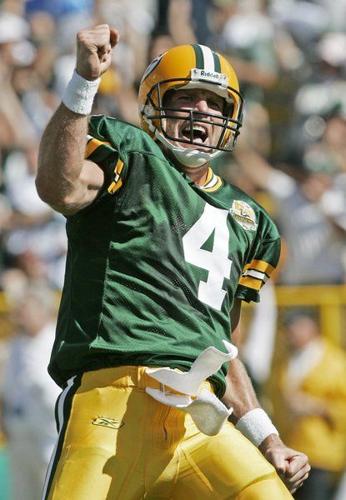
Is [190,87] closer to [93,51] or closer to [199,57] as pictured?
[199,57]

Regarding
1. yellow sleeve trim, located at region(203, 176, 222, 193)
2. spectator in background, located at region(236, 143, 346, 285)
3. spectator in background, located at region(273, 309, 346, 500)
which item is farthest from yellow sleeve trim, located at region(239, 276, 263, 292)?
spectator in background, located at region(236, 143, 346, 285)

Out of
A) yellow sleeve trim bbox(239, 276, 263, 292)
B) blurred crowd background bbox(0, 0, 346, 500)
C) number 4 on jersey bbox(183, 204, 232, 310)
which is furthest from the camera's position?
blurred crowd background bbox(0, 0, 346, 500)

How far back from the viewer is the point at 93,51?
3.57 meters

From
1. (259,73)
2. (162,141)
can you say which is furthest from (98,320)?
(259,73)

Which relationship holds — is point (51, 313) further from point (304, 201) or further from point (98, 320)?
point (98, 320)

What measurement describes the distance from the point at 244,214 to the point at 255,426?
77cm

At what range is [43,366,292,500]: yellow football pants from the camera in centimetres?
370

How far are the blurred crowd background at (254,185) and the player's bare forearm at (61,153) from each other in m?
4.15

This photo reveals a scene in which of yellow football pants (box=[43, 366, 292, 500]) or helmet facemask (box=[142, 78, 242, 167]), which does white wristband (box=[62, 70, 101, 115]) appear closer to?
helmet facemask (box=[142, 78, 242, 167])

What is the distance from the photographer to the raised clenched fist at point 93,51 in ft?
11.7

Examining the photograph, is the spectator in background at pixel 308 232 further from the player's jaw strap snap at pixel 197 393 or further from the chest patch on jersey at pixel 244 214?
the player's jaw strap snap at pixel 197 393

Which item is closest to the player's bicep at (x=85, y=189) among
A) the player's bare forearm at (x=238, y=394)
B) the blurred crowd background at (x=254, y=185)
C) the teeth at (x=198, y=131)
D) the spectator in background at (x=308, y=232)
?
the teeth at (x=198, y=131)

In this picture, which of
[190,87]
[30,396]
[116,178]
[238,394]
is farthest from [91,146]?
[30,396]

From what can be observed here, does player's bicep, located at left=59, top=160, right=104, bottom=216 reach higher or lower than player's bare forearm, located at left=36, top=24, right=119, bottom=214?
lower
